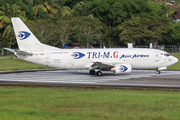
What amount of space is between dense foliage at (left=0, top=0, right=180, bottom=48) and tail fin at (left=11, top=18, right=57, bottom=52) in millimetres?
49641

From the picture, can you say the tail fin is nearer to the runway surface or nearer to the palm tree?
the runway surface

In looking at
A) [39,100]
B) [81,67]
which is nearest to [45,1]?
[81,67]

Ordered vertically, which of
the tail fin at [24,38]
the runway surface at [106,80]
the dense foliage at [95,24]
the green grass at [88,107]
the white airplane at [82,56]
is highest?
the dense foliage at [95,24]

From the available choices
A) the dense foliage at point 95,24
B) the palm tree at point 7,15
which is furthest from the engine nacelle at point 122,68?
the palm tree at point 7,15

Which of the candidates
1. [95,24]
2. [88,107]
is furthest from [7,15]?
[88,107]

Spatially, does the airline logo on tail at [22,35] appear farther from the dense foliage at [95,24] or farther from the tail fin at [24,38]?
the dense foliage at [95,24]

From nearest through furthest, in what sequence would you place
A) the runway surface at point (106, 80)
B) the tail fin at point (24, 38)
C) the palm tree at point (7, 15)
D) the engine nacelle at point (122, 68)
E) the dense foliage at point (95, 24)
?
the runway surface at point (106, 80) < the engine nacelle at point (122, 68) < the tail fin at point (24, 38) < the dense foliage at point (95, 24) < the palm tree at point (7, 15)

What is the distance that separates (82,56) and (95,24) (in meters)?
59.0

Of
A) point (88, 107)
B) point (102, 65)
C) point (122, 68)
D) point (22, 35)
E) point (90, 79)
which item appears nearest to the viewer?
point (88, 107)

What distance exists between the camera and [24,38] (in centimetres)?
3888

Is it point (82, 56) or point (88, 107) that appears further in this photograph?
point (82, 56)

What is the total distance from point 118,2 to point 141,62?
73219mm

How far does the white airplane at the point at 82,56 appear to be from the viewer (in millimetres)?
38688

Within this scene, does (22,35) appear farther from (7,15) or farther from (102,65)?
(7,15)
